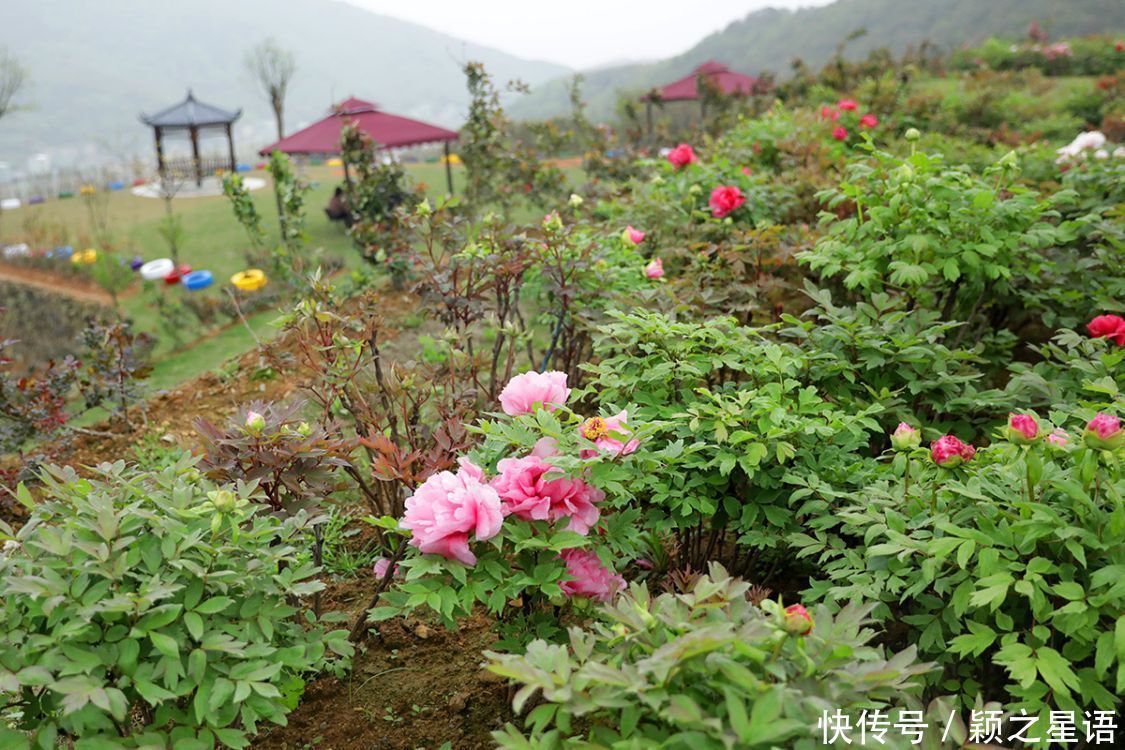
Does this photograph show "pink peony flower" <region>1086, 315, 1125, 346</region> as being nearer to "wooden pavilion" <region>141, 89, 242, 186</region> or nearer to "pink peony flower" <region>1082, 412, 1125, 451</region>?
"pink peony flower" <region>1082, 412, 1125, 451</region>

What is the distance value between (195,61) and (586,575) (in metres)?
131

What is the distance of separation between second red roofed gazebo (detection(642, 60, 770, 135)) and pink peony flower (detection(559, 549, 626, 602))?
10.7 metres

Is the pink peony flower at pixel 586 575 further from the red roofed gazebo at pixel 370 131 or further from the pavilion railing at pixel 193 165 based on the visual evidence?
the pavilion railing at pixel 193 165

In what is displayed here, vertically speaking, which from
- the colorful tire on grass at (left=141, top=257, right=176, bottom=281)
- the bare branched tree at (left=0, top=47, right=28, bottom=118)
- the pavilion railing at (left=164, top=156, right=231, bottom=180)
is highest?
the bare branched tree at (left=0, top=47, right=28, bottom=118)

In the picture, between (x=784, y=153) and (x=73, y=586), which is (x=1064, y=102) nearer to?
(x=784, y=153)

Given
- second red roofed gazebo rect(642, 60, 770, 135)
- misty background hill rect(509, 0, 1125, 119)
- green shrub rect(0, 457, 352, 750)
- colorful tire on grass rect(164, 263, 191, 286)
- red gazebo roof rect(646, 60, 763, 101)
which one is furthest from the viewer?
misty background hill rect(509, 0, 1125, 119)

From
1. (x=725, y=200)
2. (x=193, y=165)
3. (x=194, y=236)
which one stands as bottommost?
(x=194, y=236)

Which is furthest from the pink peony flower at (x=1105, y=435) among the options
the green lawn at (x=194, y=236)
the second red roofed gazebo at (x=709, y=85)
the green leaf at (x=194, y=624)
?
the second red roofed gazebo at (x=709, y=85)

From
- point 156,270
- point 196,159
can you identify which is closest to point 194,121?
point 196,159

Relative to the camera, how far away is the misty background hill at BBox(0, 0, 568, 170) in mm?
81750

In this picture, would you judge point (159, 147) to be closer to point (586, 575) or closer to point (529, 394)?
point (529, 394)

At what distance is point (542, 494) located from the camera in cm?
141

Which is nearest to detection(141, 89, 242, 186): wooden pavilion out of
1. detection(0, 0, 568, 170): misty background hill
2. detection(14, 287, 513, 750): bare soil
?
detection(14, 287, 513, 750): bare soil

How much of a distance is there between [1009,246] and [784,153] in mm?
2638
